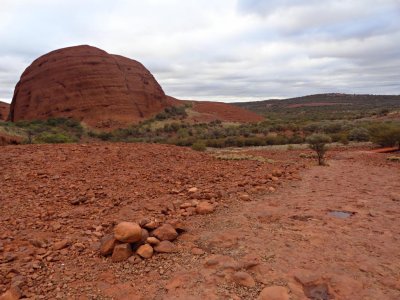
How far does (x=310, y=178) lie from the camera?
9.13 m

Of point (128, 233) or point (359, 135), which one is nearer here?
point (128, 233)

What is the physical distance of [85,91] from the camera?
155 ft

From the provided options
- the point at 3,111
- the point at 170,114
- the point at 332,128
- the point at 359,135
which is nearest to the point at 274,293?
the point at 359,135

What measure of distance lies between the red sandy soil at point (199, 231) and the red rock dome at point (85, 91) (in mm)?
35615

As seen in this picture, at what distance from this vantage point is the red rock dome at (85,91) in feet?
148

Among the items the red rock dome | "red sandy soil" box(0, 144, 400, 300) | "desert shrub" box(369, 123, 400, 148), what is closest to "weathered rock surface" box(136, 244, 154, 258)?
"red sandy soil" box(0, 144, 400, 300)

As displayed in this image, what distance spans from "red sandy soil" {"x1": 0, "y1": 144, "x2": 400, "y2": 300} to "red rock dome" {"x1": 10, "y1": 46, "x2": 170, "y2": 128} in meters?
35.6

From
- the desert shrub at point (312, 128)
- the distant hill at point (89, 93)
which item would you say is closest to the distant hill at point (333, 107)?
the distant hill at point (89, 93)

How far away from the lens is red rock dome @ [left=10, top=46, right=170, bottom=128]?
45156 millimetres

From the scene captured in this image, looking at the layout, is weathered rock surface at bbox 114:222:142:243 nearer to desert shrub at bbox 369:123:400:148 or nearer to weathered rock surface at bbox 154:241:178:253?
weathered rock surface at bbox 154:241:178:253

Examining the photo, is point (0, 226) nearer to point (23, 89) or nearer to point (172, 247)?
point (172, 247)

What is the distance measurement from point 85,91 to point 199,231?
150 ft

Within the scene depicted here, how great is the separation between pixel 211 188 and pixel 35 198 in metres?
3.12

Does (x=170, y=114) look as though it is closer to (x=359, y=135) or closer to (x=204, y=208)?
(x=359, y=135)
